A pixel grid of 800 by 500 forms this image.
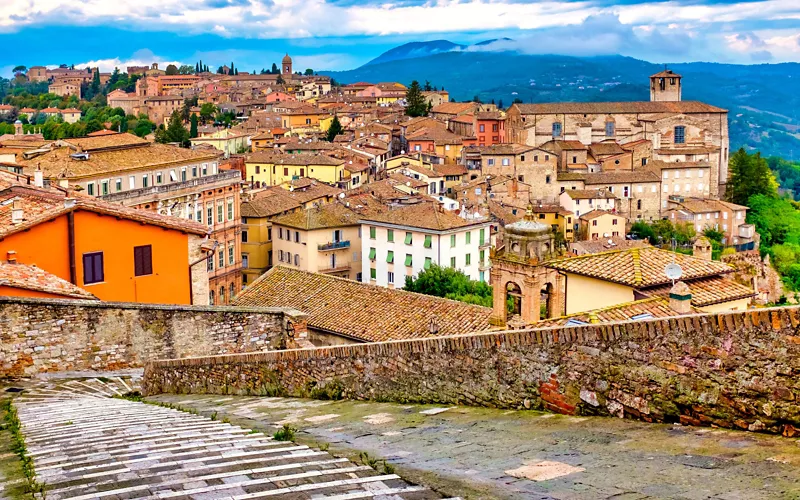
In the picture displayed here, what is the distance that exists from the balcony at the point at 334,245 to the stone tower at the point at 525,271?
131 ft

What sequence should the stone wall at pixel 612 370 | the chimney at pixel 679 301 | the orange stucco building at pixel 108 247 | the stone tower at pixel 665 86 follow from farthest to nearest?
the stone tower at pixel 665 86
the orange stucco building at pixel 108 247
the chimney at pixel 679 301
the stone wall at pixel 612 370

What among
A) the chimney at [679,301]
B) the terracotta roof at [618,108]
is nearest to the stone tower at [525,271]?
the chimney at [679,301]

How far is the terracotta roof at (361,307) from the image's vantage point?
26.7m

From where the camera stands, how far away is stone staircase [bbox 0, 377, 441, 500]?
643 cm

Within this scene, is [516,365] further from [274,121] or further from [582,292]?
[274,121]

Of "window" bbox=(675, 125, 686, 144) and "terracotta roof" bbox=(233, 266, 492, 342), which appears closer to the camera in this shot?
"terracotta roof" bbox=(233, 266, 492, 342)

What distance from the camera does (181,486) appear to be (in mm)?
6598

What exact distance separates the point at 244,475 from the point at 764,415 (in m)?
4.07

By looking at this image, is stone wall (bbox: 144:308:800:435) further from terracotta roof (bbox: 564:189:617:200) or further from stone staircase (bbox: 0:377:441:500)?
terracotta roof (bbox: 564:189:617:200)

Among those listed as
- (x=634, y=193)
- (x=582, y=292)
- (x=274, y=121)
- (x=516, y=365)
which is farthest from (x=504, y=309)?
(x=274, y=121)

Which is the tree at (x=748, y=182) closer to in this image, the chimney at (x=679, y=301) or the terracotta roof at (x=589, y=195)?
the terracotta roof at (x=589, y=195)

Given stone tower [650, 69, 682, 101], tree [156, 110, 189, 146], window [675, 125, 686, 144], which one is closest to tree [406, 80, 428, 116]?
stone tower [650, 69, 682, 101]

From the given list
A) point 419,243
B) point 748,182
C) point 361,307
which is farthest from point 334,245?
point 748,182

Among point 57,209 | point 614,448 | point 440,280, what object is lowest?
point 440,280
